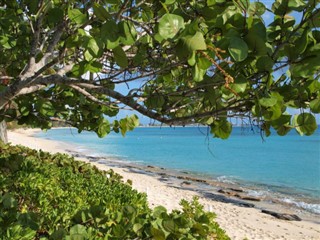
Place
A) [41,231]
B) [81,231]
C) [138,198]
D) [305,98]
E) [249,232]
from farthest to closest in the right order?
[249,232] < [138,198] < [41,231] < [81,231] < [305,98]

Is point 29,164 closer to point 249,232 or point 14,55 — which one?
point 14,55

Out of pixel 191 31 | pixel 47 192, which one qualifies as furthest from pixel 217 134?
pixel 47 192

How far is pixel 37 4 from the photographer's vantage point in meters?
3.10

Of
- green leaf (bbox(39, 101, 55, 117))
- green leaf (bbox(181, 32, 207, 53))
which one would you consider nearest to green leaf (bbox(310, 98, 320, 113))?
green leaf (bbox(181, 32, 207, 53))

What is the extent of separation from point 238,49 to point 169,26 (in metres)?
0.28

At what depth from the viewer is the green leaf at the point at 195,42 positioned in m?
1.30

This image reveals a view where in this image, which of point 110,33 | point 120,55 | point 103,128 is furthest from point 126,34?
point 103,128

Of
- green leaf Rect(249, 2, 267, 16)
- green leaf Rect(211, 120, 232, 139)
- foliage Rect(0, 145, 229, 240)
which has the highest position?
green leaf Rect(249, 2, 267, 16)

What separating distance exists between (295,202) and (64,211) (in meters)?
19.9

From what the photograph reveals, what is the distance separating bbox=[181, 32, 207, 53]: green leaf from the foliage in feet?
5.65

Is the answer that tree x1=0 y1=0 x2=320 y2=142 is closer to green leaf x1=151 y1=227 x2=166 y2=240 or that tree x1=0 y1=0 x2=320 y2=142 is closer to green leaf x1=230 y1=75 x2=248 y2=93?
green leaf x1=230 y1=75 x2=248 y2=93

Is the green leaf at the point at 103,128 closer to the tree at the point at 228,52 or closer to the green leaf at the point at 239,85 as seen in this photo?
the tree at the point at 228,52

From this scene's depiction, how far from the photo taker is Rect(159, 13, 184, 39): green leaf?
132 centimetres

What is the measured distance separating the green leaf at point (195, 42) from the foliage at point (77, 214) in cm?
172
